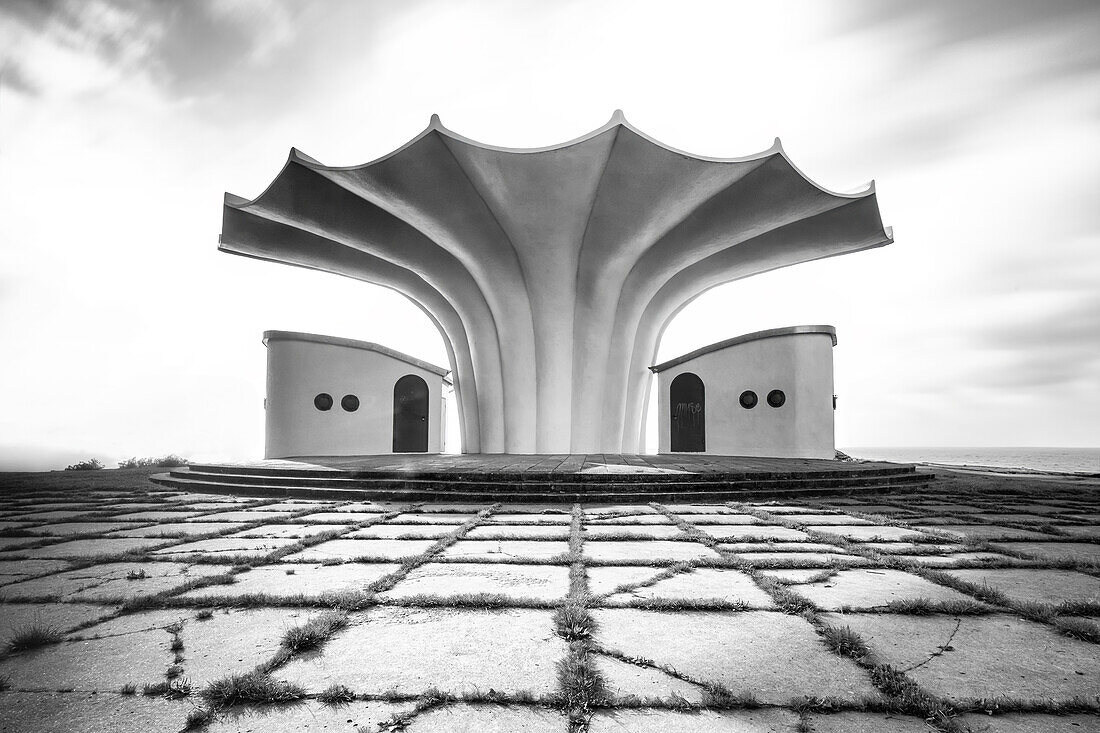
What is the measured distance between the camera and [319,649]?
2.45 m

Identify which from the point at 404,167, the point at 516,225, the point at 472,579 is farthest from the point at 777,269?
the point at 472,579

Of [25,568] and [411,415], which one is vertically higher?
[411,415]

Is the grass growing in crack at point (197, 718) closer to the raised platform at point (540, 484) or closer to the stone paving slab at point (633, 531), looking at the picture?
the stone paving slab at point (633, 531)

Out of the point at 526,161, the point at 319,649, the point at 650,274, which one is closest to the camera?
the point at 319,649

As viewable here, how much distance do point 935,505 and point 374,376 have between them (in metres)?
13.1

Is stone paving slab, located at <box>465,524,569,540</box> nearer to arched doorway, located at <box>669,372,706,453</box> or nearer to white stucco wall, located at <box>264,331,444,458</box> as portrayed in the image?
arched doorway, located at <box>669,372,706,453</box>

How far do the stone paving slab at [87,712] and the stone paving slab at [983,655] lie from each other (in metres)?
2.65

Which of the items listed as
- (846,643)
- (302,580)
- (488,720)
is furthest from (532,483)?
(488,720)

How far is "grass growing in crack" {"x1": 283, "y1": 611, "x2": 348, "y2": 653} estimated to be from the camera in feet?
8.11

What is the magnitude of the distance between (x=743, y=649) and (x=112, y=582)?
369 centimetres

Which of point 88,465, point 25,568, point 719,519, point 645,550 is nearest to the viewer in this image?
point 25,568

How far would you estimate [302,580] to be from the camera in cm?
357

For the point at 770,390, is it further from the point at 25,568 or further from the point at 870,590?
the point at 25,568

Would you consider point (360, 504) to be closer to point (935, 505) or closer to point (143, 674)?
point (143, 674)
